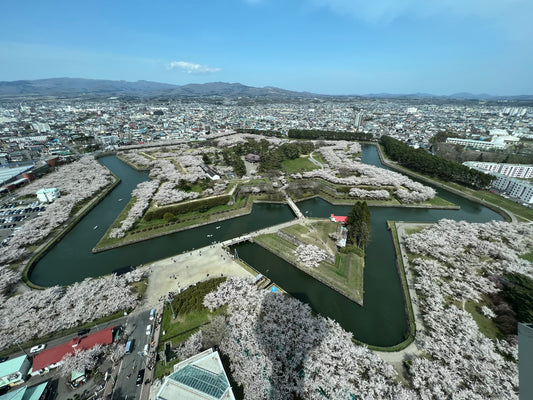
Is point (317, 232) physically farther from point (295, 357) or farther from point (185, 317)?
point (185, 317)

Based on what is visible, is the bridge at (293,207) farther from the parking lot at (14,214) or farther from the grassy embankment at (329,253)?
the parking lot at (14,214)

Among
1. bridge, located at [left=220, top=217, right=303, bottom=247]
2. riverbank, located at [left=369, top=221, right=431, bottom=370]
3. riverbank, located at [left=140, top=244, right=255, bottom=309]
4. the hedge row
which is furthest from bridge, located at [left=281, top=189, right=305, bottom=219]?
riverbank, located at [left=369, top=221, right=431, bottom=370]

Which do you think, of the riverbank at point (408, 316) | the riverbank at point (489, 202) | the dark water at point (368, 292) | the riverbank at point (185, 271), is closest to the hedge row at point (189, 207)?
the riverbank at point (185, 271)

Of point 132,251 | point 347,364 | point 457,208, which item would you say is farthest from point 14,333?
point 457,208

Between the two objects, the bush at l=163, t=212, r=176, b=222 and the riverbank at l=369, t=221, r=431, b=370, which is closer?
the riverbank at l=369, t=221, r=431, b=370

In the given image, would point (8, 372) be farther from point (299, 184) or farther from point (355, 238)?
point (299, 184)

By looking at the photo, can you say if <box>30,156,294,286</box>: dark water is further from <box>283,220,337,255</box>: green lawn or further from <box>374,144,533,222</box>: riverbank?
<box>374,144,533,222</box>: riverbank

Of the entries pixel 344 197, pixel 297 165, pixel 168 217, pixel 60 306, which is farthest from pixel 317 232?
pixel 297 165
